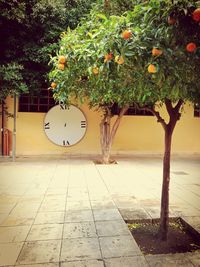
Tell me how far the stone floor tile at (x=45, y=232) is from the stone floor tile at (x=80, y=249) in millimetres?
252

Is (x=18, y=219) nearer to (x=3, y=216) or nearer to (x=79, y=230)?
(x=3, y=216)

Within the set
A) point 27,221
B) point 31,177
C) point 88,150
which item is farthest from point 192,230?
point 88,150

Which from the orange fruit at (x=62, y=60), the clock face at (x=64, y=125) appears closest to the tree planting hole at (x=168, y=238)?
the orange fruit at (x=62, y=60)

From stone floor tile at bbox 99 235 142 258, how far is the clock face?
8.17m

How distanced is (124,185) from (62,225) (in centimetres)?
287

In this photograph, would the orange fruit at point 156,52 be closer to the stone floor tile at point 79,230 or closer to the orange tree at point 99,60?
the orange tree at point 99,60

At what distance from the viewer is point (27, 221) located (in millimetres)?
4172

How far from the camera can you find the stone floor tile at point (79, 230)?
11.9 feet

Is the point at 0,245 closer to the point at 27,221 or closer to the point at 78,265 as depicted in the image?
the point at 27,221

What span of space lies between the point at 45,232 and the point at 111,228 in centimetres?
94

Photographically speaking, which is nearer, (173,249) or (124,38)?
(124,38)

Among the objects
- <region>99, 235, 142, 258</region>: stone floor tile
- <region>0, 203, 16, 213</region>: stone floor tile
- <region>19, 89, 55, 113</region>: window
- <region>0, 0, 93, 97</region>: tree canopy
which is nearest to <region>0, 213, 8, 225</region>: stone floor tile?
<region>0, 203, 16, 213</region>: stone floor tile

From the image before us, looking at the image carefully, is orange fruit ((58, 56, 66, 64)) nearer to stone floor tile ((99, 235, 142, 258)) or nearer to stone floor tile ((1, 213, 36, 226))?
stone floor tile ((99, 235, 142, 258))

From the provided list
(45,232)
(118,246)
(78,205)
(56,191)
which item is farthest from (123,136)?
(118,246)
